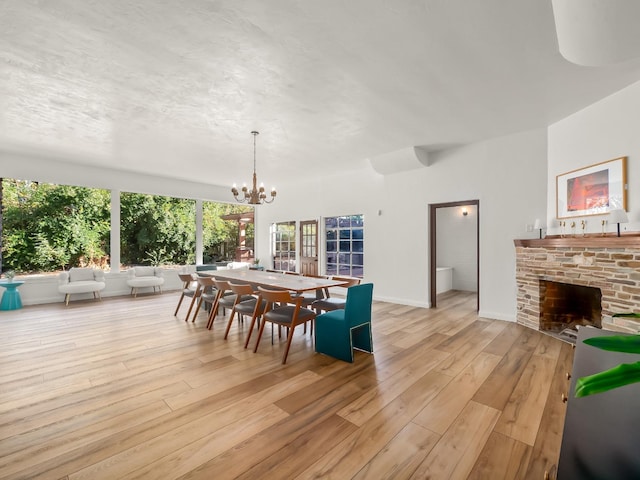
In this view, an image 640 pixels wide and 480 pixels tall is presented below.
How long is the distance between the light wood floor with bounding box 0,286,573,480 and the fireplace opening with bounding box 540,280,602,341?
0.54 meters

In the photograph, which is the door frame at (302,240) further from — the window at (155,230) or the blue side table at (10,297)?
the blue side table at (10,297)

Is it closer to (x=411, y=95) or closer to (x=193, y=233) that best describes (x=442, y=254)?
(x=411, y=95)

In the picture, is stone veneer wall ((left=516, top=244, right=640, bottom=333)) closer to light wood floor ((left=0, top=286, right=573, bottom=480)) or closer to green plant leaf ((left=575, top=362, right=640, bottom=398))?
light wood floor ((left=0, top=286, right=573, bottom=480))

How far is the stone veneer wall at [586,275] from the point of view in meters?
3.00

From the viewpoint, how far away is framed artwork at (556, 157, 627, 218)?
10.7 ft

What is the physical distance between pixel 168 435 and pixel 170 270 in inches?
257

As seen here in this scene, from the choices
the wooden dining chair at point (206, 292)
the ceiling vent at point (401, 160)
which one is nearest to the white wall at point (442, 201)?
the ceiling vent at point (401, 160)

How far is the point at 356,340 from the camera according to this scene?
335 centimetres

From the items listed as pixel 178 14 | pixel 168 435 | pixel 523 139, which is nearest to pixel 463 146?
pixel 523 139

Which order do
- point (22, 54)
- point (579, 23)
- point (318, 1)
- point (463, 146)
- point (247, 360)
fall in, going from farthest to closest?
1. point (463, 146)
2. point (247, 360)
3. point (22, 54)
4. point (318, 1)
5. point (579, 23)

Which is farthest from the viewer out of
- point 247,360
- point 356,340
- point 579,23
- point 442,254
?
point 442,254

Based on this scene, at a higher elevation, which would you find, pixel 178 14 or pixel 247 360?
pixel 178 14

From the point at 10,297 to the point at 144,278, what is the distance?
7.16 ft

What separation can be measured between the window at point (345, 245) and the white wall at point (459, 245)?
2472 millimetres
